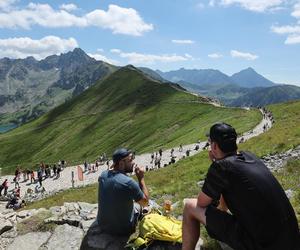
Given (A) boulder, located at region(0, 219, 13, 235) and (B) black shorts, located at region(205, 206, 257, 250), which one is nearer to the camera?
(B) black shorts, located at region(205, 206, 257, 250)

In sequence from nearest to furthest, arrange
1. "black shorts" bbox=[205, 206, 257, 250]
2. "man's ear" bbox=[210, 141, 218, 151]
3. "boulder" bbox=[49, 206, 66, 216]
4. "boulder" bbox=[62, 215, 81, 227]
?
"black shorts" bbox=[205, 206, 257, 250], "man's ear" bbox=[210, 141, 218, 151], "boulder" bbox=[62, 215, 81, 227], "boulder" bbox=[49, 206, 66, 216]

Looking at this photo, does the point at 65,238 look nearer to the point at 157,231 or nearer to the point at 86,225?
the point at 86,225

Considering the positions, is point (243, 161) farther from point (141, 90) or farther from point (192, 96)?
point (141, 90)

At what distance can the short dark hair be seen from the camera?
7.38 metres

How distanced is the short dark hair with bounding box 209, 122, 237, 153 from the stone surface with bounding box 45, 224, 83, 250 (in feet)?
22.3

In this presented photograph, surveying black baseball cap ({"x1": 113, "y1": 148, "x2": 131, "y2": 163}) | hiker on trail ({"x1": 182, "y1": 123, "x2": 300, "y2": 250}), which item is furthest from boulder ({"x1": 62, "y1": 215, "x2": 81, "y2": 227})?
hiker on trail ({"x1": 182, "y1": 123, "x2": 300, "y2": 250})

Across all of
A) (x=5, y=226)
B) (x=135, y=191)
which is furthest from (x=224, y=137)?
(x=5, y=226)

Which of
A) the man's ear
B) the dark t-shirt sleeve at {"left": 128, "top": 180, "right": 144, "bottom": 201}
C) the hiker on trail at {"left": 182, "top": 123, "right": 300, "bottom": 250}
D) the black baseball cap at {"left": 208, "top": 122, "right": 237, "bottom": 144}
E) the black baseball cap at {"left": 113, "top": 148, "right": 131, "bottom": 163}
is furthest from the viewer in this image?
the black baseball cap at {"left": 113, "top": 148, "right": 131, "bottom": 163}

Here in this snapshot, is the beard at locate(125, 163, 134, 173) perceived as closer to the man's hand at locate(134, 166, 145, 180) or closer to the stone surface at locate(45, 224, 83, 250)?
the man's hand at locate(134, 166, 145, 180)

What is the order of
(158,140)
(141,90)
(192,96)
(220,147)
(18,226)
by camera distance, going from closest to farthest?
(220,147) < (18,226) < (158,140) < (192,96) < (141,90)

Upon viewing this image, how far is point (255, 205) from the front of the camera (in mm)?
6922

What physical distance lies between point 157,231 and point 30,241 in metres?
5.44

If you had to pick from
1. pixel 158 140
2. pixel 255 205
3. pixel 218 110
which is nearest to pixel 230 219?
pixel 255 205

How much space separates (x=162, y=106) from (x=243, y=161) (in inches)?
5875
